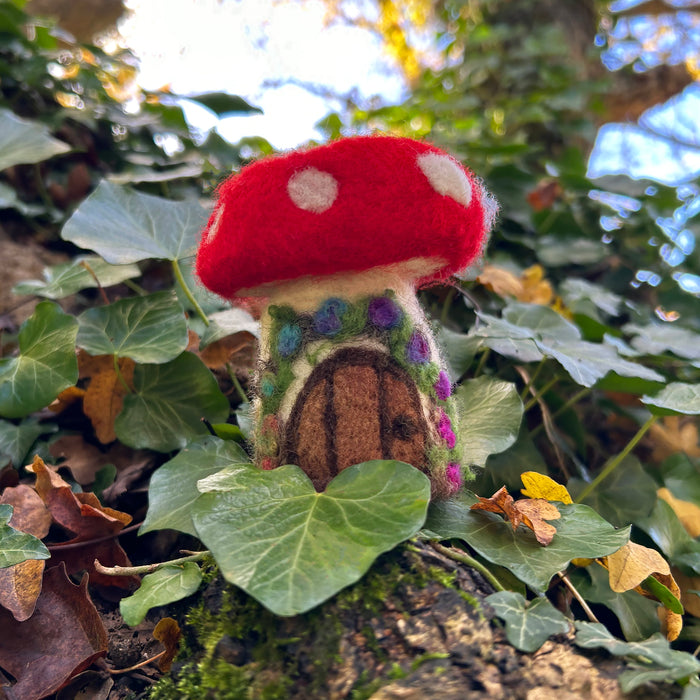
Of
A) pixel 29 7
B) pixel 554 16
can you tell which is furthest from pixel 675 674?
pixel 29 7

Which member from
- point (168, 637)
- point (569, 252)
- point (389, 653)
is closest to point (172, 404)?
point (168, 637)

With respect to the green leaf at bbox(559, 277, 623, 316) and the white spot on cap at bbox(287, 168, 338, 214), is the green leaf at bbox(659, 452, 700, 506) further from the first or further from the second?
the white spot on cap at bbox(287, 168, 338, 214)

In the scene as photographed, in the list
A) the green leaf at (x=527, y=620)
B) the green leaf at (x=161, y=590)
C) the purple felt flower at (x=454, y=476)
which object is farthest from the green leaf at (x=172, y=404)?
the green leaf at (x=527, y=620)

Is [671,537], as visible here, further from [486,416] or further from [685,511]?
[486,416]

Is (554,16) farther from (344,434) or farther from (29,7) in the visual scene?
(344,434)

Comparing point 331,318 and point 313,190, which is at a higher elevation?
point 313,190

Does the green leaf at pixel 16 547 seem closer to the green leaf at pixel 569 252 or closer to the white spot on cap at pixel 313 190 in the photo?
the white spot on cap at pixel 313 190

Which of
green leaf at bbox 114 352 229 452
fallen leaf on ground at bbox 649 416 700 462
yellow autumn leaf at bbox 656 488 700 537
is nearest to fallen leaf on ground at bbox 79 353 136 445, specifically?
green leaf at bbox 114 352 229 452
